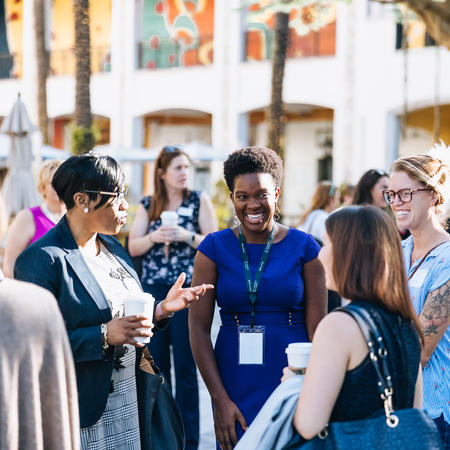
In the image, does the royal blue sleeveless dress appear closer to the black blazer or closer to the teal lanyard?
the teal lanyard

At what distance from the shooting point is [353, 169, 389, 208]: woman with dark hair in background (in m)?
6.39

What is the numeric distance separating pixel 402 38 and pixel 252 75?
530cm

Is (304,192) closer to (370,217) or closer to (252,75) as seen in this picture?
(252,75)

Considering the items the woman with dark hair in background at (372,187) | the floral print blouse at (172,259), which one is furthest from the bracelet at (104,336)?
the woman with dark hair in background at (372,187)

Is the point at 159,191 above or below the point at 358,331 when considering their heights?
above

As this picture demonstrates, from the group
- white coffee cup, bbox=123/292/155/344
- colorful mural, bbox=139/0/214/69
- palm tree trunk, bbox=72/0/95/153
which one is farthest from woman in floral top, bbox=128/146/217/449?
colorful mural, bbox=139/0/214/69

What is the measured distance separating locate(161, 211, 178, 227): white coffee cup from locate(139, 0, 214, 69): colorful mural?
22.2 metres

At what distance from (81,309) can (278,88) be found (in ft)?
48.9

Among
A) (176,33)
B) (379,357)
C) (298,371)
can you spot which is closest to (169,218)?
(298,371)

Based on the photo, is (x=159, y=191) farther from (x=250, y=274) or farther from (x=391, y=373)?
(x=391, y=373)

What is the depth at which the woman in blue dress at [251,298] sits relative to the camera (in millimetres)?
3270

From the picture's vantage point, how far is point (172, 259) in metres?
5.65

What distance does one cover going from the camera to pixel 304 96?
953 inches

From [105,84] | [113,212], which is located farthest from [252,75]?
[113,212]
